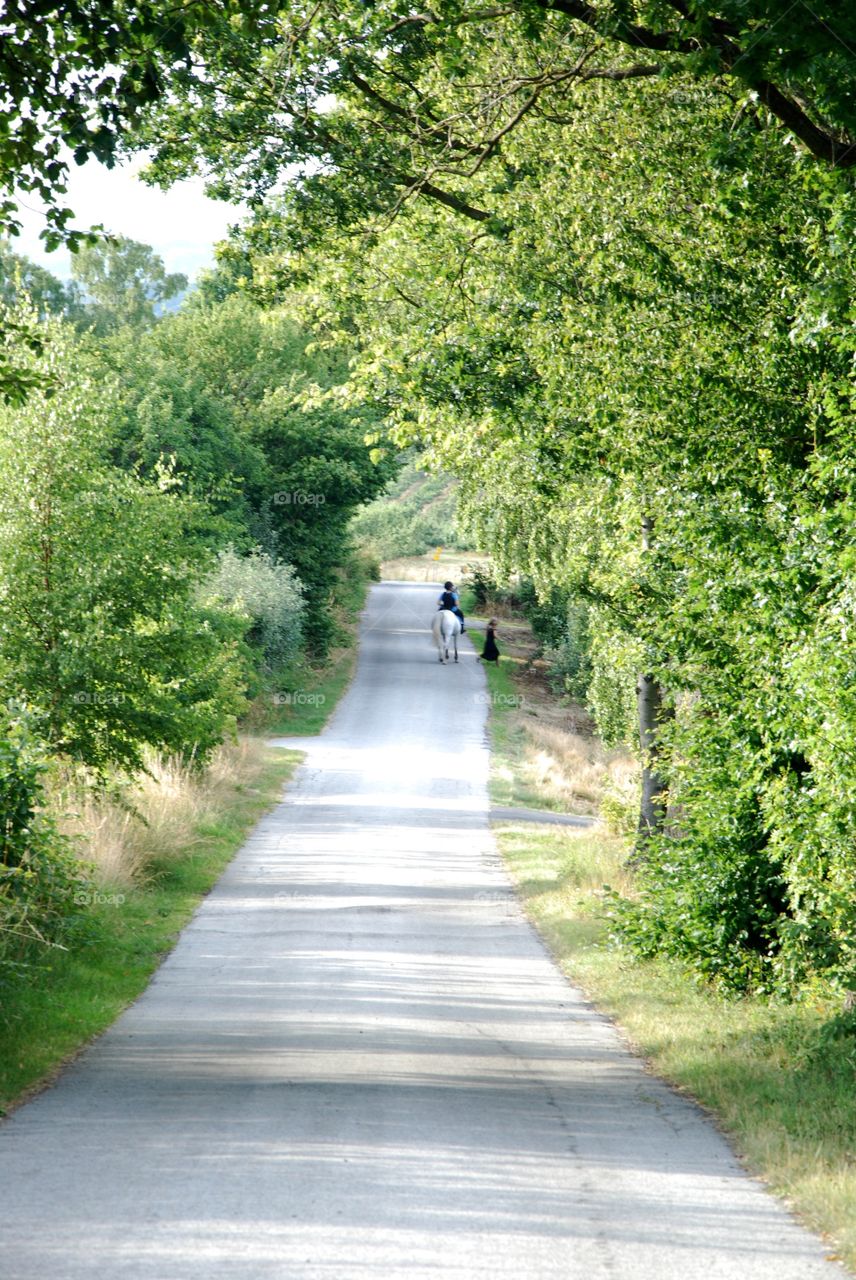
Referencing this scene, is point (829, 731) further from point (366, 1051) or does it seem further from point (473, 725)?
point (473, 725)

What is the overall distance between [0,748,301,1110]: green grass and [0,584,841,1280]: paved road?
29 centimetres

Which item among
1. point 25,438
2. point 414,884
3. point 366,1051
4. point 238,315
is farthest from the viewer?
point 238,315

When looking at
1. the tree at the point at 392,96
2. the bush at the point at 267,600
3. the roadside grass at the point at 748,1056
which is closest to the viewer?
the roadside grass at the point at 748,1056

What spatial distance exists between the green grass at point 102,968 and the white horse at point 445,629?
26188mm

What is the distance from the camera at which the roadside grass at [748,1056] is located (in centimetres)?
729

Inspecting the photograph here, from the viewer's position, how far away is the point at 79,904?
12.9 m

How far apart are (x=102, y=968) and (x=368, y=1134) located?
241 inches

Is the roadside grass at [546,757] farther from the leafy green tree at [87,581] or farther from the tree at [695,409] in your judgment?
the tree at [695,409]

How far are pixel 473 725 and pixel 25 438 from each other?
22488 mm

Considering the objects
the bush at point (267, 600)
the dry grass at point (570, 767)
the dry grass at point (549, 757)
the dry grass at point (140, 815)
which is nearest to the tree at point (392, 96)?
the dry grass at point (140, 815)

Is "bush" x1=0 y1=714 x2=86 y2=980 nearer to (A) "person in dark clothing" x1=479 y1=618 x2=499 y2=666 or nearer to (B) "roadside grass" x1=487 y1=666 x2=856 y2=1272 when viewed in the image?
(B) "roadside grass" x1=487 y1=666 x2=856 y2=1272

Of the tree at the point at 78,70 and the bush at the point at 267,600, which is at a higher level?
the tree at the point at 78,70

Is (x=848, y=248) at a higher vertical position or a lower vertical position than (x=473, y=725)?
higher

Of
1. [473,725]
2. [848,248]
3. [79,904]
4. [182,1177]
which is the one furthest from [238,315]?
[182,1177]
